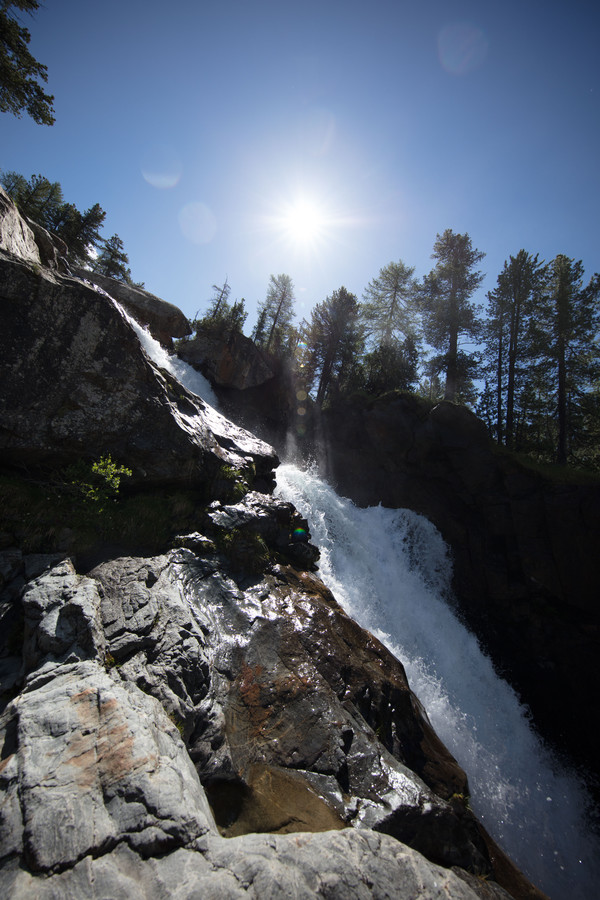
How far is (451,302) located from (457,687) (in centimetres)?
2681

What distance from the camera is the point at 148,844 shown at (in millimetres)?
2732

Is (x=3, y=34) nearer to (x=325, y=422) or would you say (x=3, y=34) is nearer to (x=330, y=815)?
(x=330, y=815)

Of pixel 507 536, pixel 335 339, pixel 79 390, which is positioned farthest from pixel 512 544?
pixel 335 339

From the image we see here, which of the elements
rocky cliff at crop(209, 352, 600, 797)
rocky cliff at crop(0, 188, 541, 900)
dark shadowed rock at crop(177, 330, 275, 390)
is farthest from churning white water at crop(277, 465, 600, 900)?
dark shadowed rock at crop(177, 330, 275, 390)

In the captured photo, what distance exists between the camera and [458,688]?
11203mm

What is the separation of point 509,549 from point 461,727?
10.3 m

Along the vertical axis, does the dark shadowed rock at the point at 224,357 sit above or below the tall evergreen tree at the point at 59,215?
below

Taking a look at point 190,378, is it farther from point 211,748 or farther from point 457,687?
point 211,748

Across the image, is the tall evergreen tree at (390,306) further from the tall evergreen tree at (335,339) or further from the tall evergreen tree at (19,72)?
the tall evergreen tree at (19,72)

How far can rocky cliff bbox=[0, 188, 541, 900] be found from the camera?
9.30ft

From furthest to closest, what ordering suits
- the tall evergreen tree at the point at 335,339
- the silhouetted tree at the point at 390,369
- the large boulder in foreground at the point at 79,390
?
the tall evergreen tree at the point at 335,339, the silhouetted tree at the point at 390,369, the large boulder in foreground at the point at 79,390

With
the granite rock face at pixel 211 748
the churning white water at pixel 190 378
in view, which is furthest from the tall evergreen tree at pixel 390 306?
the granite rock face at pixel 211 748

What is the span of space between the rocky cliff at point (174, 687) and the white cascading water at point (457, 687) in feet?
7.91

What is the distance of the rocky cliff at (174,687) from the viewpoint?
2836 millimetres
